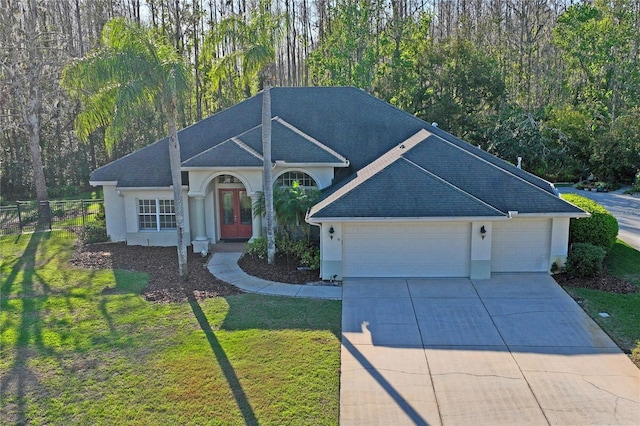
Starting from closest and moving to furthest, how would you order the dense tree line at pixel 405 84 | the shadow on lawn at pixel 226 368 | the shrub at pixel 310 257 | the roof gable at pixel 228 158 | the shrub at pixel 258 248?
1. the shadow on lawn at pixel 226 368
2. the shrub at pixel 310 257
3. the shrub at pixel 258 248
4. the roof gable at pixel 228 158
5. the dense tree line at pixel 405 84

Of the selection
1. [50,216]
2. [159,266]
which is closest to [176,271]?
[159,266]

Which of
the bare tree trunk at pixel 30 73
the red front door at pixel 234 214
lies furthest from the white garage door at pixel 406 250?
the bare tree trunk at pixel 30 73

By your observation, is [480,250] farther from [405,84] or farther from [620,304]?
[405,84]

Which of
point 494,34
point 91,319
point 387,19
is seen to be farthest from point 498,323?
point 494,34

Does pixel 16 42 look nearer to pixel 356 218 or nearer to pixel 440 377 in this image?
pixel 356 218

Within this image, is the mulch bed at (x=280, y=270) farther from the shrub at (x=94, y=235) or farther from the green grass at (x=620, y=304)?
→ the green grass at (x=620, y=304)

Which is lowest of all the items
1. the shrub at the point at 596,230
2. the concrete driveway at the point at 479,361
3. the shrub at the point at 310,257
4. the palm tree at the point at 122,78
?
the concrete driveway at the point at 479,361
